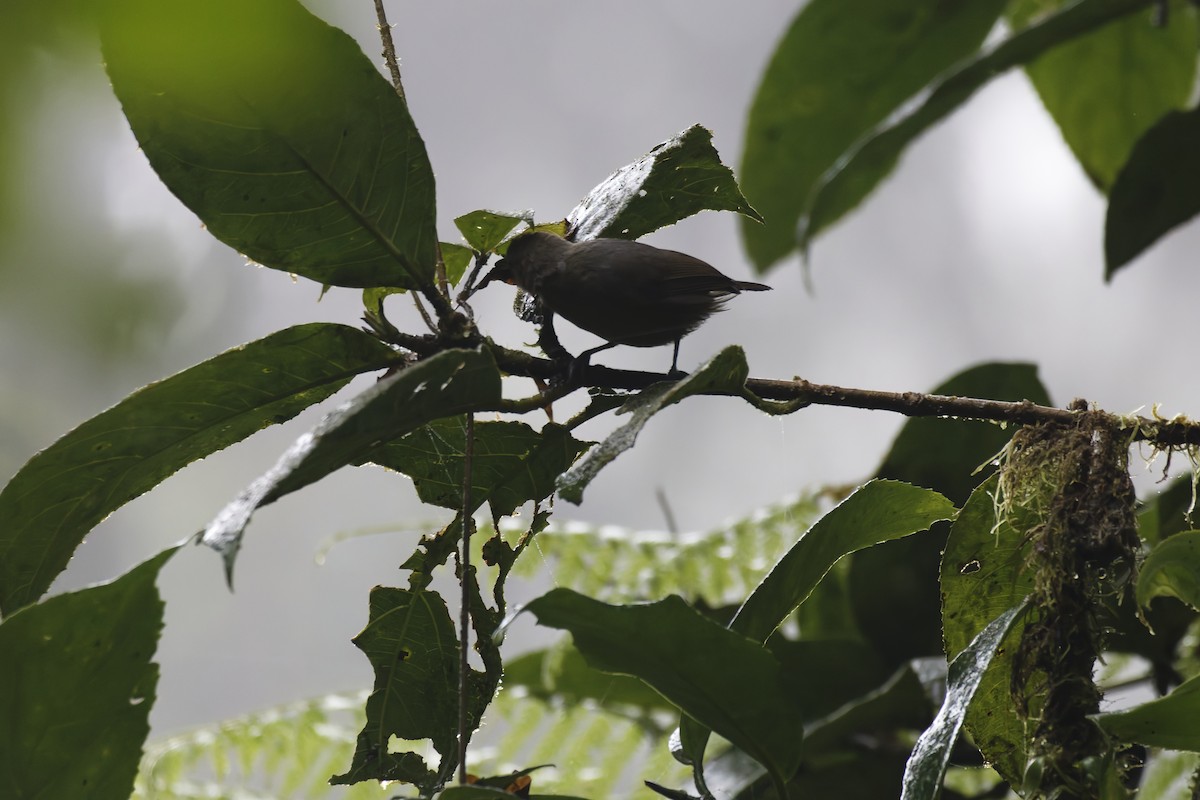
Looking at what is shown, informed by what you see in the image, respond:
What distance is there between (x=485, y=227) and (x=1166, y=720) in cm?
64

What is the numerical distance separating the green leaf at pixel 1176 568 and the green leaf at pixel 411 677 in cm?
51

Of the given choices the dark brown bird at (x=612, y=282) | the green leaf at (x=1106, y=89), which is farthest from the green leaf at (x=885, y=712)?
the green leaf at (x=1106, y=89)

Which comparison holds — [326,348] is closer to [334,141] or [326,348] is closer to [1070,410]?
[334,141]

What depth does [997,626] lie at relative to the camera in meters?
0.81

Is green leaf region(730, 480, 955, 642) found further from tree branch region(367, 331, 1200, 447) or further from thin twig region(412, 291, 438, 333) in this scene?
thin twig region(412, 291, 438, 333)

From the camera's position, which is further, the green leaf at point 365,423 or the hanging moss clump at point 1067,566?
the hanging moss clump at point 1067,566

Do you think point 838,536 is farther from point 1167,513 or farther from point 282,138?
point 1167,513

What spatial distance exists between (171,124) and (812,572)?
568 millimetres

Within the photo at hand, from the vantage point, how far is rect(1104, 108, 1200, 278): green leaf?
140 centimetres

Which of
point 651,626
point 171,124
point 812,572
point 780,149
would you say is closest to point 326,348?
point 171,124

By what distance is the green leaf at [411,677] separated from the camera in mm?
866

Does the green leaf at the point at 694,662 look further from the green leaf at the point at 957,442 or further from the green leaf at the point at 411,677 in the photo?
the green leaf at the point at 957,442

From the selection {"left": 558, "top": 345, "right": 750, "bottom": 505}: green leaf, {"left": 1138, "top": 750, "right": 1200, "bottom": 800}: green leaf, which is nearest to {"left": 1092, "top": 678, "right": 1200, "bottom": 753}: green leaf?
{"left": 558, "top": 345, "right": 750, "bottom": 505}: green leaf

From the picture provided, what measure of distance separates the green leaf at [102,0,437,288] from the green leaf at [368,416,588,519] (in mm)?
144
